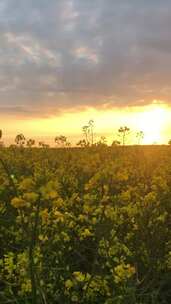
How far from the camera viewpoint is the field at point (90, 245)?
13.6ft

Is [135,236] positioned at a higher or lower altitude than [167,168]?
lower

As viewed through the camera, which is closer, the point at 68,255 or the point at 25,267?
the point at 25,267

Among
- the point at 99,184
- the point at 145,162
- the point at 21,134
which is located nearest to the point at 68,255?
the point at 99,184

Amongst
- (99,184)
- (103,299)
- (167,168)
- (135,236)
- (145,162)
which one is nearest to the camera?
(99,184)

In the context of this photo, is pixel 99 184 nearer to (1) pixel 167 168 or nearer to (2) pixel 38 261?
(2) pixel 38 261

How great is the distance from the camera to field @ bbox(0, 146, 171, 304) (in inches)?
163

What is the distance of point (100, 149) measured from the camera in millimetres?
10367

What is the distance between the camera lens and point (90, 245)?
6984mm

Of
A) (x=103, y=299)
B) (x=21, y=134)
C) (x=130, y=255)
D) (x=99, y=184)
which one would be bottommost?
(x=103, y=299)

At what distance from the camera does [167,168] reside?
9.20m

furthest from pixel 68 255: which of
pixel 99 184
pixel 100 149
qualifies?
pixel 100 149

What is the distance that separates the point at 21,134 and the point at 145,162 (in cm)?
282

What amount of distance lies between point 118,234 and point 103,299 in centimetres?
114

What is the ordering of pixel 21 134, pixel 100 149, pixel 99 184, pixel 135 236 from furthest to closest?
pixel 21 134, pixel 100 149, pixel 135 236, pixel 99 184
